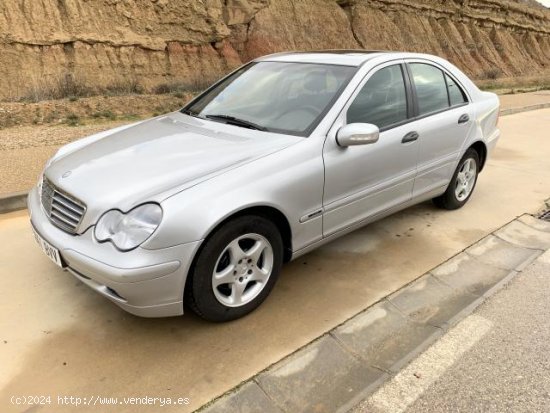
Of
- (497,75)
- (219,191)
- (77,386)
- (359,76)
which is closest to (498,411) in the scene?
(219,191)

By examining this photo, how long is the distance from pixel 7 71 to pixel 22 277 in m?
11.3

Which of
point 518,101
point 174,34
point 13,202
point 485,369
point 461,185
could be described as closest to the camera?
point 485,369

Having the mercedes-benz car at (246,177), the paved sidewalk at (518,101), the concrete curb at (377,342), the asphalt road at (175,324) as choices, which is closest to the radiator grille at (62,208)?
the mercedes-benz car at (246,177)

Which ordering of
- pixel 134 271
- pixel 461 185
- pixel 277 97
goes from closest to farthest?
1. pixel 134 271
2. pixel 277 97
3. pixel 461 185

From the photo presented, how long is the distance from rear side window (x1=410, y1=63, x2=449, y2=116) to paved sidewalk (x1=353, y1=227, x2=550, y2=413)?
Answer: 1828 mm

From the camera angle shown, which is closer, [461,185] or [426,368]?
[426,368]

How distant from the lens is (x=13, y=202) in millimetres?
4824

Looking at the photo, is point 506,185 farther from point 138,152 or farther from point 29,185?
point 29,185

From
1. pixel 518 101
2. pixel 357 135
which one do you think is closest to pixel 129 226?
pixel 357 135

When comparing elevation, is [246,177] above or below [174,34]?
above

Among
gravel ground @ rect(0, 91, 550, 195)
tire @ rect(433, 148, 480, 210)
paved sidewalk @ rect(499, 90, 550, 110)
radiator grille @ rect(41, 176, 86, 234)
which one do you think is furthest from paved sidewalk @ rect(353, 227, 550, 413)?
paved sidewalk @ rect(499, 90, 550, 110)

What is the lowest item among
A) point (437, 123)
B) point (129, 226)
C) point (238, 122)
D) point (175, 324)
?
point (175, 324)

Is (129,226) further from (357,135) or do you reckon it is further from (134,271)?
(357,135)

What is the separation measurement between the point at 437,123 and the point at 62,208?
10.3 ft
